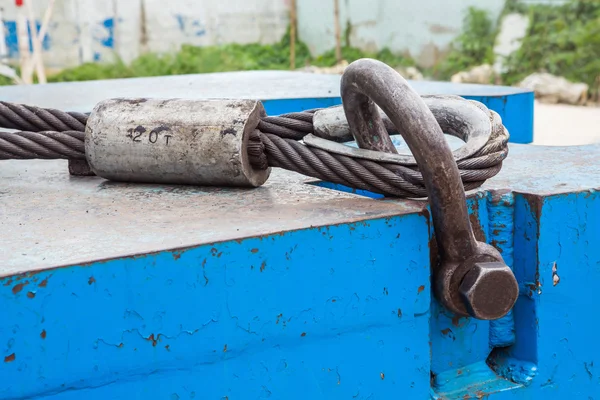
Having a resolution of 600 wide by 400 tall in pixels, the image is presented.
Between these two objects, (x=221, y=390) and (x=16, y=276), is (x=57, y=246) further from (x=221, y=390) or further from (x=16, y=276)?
(x=221, y=390)

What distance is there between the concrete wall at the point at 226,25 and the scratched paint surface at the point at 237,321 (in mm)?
9351

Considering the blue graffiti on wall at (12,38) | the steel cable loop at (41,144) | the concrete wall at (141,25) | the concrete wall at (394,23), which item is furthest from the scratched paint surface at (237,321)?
the blue graffiti on wall at (12,38)

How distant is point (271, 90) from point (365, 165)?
1.37m

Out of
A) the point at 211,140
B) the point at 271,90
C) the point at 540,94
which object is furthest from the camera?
the point at 540,94

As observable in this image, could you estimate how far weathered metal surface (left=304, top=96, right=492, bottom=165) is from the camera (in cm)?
117

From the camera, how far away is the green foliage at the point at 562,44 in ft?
28.5

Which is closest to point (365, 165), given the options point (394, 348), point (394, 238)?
point (394, 238)

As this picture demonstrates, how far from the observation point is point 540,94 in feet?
28.9

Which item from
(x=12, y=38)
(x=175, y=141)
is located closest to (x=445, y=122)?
(x=175, y=141)

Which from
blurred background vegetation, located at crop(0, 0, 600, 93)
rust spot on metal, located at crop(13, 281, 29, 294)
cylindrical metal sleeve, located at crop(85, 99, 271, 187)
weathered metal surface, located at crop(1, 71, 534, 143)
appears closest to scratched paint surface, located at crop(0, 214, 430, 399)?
rust spot on metal, located at crop(13, 281, 29, 294)

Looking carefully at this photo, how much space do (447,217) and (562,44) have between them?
28.3ft

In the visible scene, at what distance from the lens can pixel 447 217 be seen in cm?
103

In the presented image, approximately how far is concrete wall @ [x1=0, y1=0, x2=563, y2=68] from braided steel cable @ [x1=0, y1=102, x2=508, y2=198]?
29.8 feet

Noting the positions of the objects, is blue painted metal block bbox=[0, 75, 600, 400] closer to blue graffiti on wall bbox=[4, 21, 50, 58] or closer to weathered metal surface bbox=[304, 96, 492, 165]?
weathered metal surface bbox=[304, 96, 492, 165]
